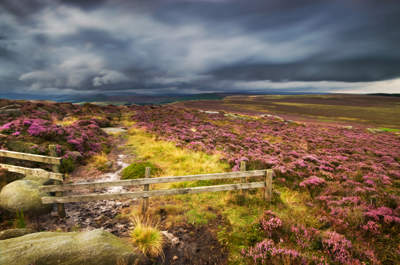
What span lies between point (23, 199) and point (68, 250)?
422 cm

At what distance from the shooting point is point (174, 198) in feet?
26.4

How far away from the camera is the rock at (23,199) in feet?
19.4

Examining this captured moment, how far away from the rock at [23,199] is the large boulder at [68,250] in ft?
9.83

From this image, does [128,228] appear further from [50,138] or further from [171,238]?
[50,138]

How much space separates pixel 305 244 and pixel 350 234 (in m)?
1.97

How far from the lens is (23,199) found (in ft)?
19.7

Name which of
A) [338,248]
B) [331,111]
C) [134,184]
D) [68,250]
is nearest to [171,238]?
[134,184]

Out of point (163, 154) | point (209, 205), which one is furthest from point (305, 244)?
point (163, 154)

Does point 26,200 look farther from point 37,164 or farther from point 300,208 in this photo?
point 300,208

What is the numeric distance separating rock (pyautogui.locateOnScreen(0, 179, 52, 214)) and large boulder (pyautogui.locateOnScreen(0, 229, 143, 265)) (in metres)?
2.99

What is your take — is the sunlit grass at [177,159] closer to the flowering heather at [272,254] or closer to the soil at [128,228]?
the soil at [128,228]

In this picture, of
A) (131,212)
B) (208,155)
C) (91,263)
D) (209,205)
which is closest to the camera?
(91,263)

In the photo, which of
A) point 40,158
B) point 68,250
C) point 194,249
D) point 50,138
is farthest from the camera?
point 50,138

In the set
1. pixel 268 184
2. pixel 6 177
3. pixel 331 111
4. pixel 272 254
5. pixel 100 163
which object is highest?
pixel 331 111
